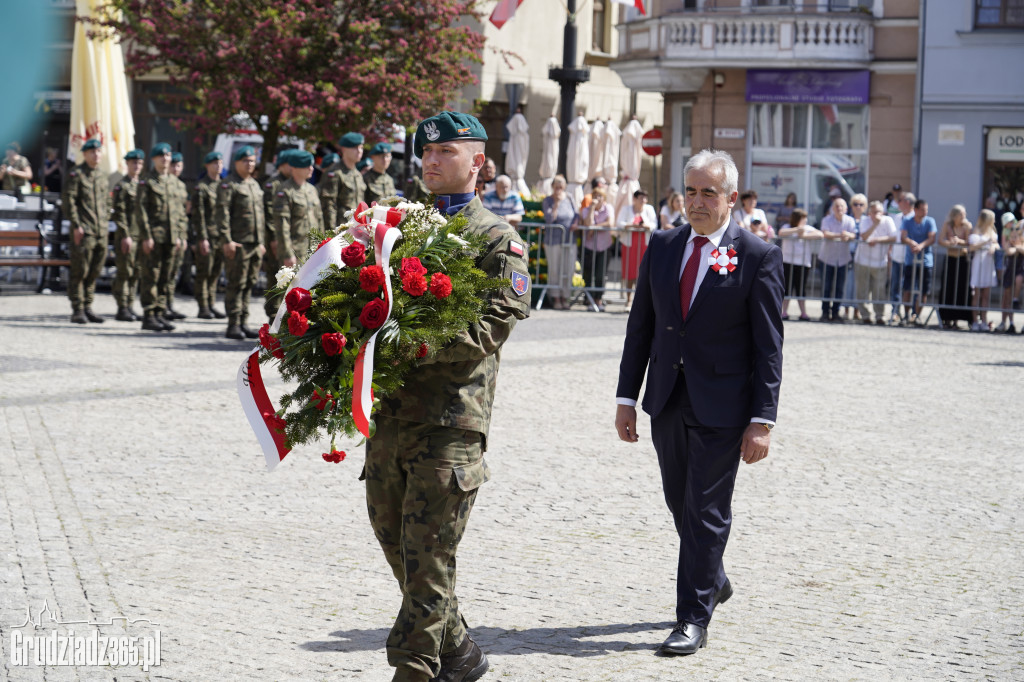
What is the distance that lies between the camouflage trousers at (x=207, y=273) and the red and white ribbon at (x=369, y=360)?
480 inches

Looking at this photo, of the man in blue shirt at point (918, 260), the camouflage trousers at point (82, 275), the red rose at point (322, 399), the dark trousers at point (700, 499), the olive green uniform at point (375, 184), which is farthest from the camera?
the man in blue shirt at point (918, 260)

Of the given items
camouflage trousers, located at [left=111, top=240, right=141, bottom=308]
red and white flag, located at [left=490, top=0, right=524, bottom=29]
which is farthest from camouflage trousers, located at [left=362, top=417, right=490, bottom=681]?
red and white flag, located at [left=490, top=0, right=524, bottom=29]

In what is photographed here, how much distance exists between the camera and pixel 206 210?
16.4 meters

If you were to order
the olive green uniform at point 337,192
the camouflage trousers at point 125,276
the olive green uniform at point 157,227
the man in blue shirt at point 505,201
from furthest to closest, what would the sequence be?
the man in blue shirt at point 505,201
the camouflage trousers at point 125,276
the olive green uniform at point 157,227
the olive green uniform at point 337,192

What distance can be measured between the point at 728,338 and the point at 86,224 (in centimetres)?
1282

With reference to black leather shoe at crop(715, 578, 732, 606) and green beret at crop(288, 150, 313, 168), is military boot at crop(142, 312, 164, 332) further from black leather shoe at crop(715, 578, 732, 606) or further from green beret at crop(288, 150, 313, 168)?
black leather shoe at crop(715, 578, 732, 606)

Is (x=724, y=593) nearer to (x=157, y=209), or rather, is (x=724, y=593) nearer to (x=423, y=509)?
(x=423, y=509)

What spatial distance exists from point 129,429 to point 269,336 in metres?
5.41

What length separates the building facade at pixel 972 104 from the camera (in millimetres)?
27734

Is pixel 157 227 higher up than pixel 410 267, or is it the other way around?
pixel 410 267

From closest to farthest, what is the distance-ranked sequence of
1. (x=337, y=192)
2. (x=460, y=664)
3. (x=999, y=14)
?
(x=460, y=664) → (x=337, y=192) → (x=999, y=14)

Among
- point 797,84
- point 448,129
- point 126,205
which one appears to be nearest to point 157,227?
point 126,205

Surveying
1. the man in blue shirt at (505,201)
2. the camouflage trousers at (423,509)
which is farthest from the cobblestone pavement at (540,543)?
the man in blue shirt at (505,201)

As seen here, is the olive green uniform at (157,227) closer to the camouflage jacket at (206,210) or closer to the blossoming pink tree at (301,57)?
the camouflage jacket at (206,210)
